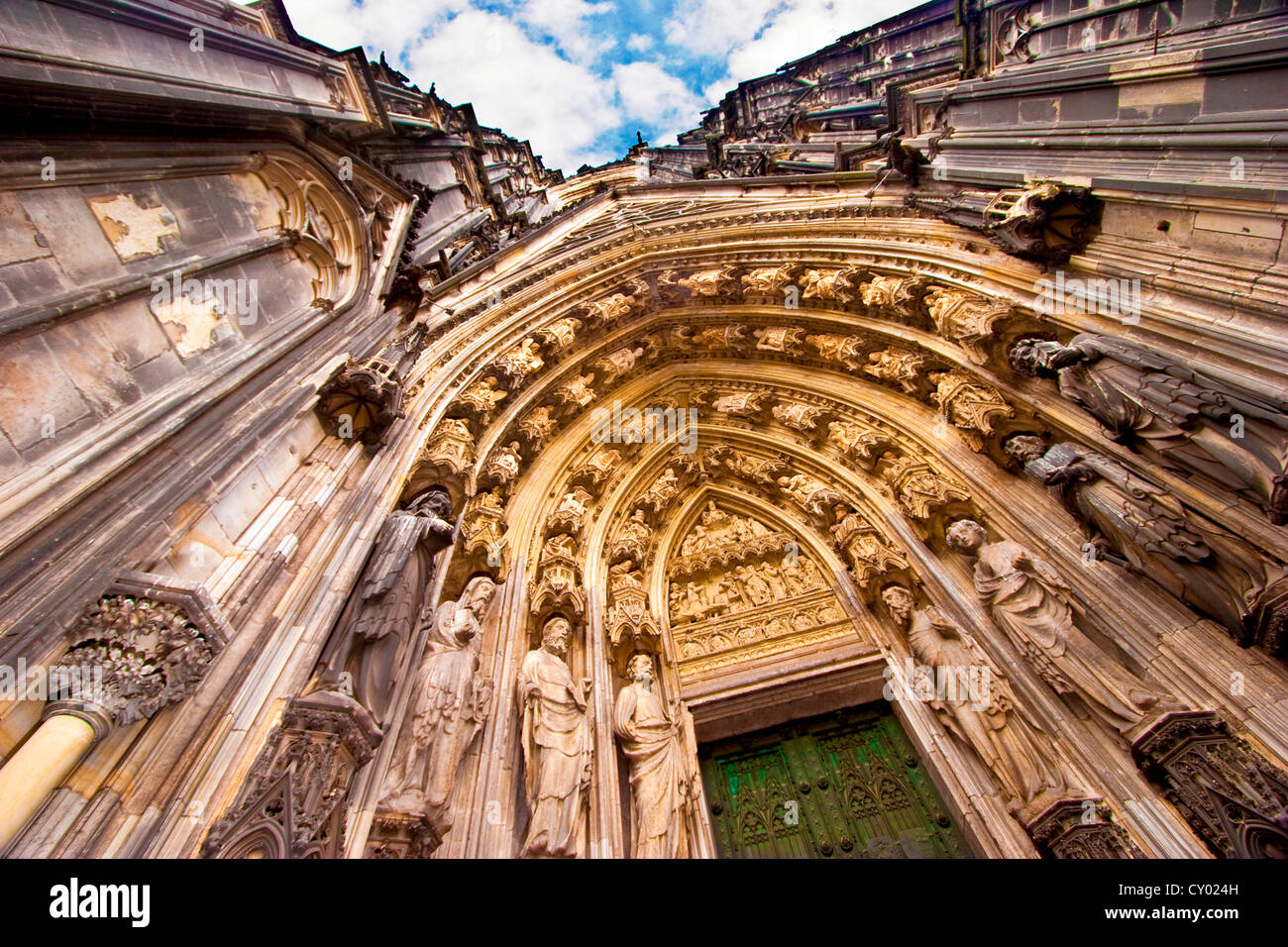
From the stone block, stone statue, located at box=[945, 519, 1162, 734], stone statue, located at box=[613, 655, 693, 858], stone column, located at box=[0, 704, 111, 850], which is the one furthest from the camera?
stone statue, located at box=[613, 655, 693, 858]

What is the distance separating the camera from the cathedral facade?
2852 mm

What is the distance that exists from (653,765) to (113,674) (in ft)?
11.4

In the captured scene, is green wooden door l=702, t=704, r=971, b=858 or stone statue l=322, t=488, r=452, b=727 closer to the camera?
stone statue l=322, t=488, r=452, b=727

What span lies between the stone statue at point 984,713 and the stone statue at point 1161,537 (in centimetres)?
131

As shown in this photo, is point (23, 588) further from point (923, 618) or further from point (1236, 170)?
point (1236, 170)

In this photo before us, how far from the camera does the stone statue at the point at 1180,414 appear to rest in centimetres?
333

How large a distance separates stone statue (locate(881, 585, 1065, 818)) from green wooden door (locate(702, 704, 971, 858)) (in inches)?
23.5

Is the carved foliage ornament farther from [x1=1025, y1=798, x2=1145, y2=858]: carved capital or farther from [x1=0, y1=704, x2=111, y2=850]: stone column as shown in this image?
[x1=1025, y1=798, x2=1145, y2=858]: carved capital

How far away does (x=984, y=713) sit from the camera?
189 inches

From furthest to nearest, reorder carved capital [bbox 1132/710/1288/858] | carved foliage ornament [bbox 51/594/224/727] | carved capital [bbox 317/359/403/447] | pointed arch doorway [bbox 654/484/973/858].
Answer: pointed arch doorway [bbox 654/484/973/858] → carved capital [bbox 317/359/403/447] → carved capital [bbox 1132/710/1288/858] → carved foliage ornament [bbox 51/594/224/727]

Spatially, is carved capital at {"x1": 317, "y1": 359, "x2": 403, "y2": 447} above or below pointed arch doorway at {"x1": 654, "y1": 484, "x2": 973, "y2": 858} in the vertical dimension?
above

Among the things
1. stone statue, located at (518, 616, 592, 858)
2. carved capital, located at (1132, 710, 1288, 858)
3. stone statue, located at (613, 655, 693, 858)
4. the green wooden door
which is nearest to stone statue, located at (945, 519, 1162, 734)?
carved capital, located at (1132, 710, 1288, 858)

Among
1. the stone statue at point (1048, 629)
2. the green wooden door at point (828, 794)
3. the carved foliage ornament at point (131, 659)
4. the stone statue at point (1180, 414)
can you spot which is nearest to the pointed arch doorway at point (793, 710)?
the green wooden door at point (828, 794)

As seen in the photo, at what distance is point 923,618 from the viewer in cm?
574
